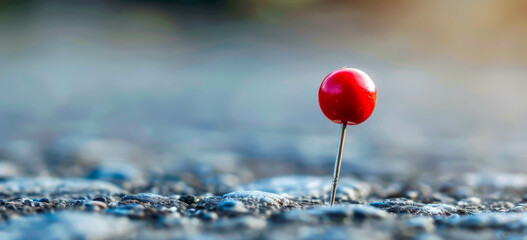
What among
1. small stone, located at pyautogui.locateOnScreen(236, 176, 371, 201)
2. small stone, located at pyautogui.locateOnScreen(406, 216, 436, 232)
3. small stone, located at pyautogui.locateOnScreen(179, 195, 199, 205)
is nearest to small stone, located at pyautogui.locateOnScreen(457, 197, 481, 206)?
small stone, located at pyautogui.locateOnScreen(236, 176, 371, 201)

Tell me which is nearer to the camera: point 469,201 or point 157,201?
point 157,201

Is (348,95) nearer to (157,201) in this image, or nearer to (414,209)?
(414,209)

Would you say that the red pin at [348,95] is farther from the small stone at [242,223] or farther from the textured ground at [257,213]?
the small stone at [242,223]

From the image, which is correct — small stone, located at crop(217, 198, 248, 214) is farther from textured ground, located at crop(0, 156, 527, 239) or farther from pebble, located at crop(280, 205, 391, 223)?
pebble, located at crop(280, 205, 391, 223)

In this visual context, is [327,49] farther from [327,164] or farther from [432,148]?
[327,164]

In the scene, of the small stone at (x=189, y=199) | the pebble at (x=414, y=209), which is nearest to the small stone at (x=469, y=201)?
the pebble at (x=414, y=209)

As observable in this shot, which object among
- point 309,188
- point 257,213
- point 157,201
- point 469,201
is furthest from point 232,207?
point 469,201
